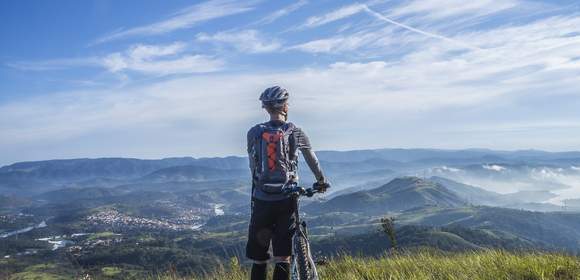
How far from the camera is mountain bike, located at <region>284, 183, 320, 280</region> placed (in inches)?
247

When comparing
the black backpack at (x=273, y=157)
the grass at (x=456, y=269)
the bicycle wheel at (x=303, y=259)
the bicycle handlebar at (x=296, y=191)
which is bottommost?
the grass at (x=456, y=269)

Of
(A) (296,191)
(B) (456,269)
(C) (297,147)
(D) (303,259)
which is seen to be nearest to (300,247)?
(D) (303,259)

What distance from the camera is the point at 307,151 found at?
6855mm

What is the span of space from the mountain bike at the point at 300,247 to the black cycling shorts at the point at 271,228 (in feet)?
0.27

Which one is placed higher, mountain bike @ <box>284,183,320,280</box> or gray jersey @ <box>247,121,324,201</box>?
gray jersey @ <box>247,121,324,201</box>

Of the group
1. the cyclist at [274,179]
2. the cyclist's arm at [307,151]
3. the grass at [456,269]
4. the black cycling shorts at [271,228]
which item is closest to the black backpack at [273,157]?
the cyclist at [274,179]

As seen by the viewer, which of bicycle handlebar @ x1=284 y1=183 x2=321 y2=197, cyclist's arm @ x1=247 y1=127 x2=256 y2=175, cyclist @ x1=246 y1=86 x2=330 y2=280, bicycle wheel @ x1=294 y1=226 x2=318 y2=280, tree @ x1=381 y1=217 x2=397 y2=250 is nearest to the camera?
bicycle wheel @ x1=294 y1=226 x2=318 y2=280

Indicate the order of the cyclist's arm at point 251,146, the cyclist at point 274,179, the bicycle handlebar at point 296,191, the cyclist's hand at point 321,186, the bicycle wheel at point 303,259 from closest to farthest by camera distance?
the bicycle wheel at point 303,259
the bicycle handlebar at point 296,191
the cyclist at point 274,179
the cyclist's hand at point 321,186
the cyclist's arm at point 251,146

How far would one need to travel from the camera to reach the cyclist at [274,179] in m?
6.57

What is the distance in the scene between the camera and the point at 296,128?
691cm

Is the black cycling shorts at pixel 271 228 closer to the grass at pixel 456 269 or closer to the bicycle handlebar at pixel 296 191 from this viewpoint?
the bicycle handlebar at pixel 296 191

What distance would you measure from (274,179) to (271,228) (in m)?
0.74

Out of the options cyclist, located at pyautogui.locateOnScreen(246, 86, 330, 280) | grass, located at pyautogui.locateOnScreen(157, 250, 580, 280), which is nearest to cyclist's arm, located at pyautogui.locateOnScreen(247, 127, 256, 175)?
cyclist, located at pyautogui.locateOnScreen(246, 86, 330, 280)

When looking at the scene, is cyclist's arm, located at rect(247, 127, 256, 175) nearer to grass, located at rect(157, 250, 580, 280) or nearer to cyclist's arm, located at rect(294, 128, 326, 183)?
cyclist's arm, located at rect(294, 128, 326, 183)
